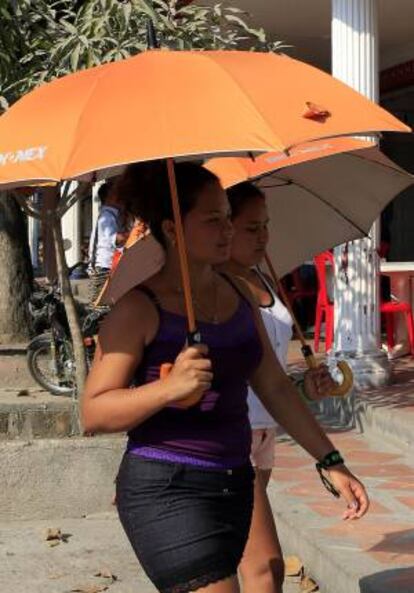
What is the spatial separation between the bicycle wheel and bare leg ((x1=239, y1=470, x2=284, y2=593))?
5.36m

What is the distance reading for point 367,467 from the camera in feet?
21.5

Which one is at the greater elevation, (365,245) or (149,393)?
(365,245)

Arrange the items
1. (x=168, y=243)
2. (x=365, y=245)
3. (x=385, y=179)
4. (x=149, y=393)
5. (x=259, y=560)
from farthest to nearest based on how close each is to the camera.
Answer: (x=365, y=245) → (x=385, y=179) → (x=259, y=560) → (x=168, y=243) → (x=149, y=393)

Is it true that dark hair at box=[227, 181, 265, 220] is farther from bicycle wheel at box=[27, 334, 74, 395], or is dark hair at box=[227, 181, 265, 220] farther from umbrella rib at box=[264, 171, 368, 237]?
bicycle wheel at box=[27, 334, 74, 395]

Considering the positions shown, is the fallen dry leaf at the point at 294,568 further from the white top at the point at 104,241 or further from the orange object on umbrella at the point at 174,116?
the white top at the point at 104,241

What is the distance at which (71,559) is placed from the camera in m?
5.50

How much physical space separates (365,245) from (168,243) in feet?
18.8

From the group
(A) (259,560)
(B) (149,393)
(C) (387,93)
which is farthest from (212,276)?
(C) (387,93)

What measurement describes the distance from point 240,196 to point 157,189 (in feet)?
2.33

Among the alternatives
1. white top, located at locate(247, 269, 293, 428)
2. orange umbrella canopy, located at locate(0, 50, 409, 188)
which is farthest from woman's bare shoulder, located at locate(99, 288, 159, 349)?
white top, located at locate(247, 269, 293, 428)

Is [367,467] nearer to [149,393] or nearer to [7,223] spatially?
[149,393]

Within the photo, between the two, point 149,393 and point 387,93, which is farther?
point 387,93

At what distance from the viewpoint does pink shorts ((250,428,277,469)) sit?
368cm

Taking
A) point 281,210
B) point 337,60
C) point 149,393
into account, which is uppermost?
point 337,60
